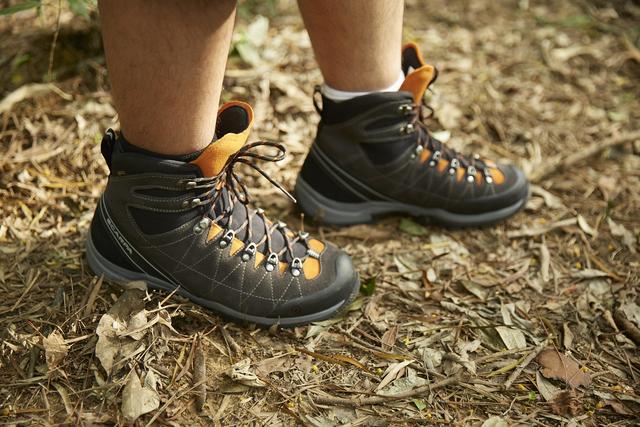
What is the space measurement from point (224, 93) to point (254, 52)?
35 centimetres

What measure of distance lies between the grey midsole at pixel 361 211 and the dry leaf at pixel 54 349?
2.80 ft

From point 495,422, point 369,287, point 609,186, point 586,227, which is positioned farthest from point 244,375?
point 609,186

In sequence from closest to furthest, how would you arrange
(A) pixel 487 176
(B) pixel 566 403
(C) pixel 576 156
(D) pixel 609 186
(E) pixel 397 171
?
(B) pixel 566 403 → (E) pixel 397 171 → (A) pixel 487 176 → (D) pixel 609 186 → (C) pixel 576 156

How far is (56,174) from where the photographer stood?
2049 millimetres

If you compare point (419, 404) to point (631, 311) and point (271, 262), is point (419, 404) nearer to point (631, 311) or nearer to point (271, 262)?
point (271, 262)

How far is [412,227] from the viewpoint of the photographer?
2.06 meters

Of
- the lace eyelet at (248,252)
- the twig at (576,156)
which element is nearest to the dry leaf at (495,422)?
the lace eyelet at (248,252)

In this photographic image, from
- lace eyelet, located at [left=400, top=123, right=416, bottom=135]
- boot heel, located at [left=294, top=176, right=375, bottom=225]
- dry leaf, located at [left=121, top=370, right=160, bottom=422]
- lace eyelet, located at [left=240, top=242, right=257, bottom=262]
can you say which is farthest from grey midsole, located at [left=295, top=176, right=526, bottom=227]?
dry leaf, located at [left=121, top=370, right=160, bottom=422]

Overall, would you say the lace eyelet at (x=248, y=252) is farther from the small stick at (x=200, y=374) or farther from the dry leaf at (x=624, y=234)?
the dry leaf at (x=624, y=234)

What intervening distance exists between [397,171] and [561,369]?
734 millimetres

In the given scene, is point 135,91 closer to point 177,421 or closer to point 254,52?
point 177,421

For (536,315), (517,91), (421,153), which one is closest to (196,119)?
(421,153)

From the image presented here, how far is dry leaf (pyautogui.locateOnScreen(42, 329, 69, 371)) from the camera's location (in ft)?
4.58

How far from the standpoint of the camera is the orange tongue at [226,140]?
1.39 m
